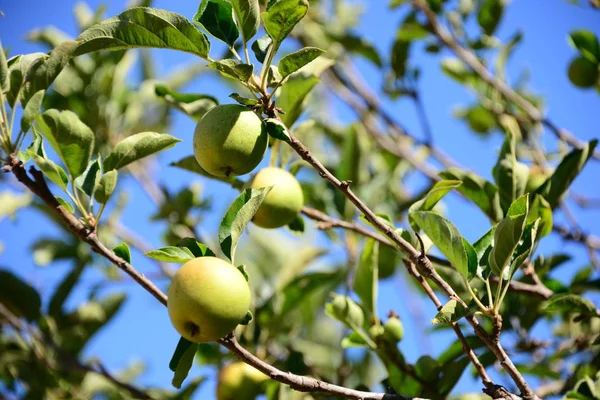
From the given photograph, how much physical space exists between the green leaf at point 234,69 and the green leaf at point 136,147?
0.27 metres

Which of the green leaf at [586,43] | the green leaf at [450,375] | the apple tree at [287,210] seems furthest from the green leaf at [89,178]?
the green leaf at [586,43]

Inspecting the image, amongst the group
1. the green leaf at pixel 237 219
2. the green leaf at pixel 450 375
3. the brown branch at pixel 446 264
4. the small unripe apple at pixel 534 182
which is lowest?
the green leaf at pixel 450 375

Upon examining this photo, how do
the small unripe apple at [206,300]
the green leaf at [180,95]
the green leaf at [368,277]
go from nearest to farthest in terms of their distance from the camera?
the small unripe apple at [206,300] < the green leaf at [180,95] < the green leaf at [368,277]

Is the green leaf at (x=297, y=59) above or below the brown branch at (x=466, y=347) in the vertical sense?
above

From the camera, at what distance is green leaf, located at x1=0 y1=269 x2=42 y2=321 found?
265cm

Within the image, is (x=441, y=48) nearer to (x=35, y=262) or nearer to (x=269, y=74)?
(x=269, y=74)

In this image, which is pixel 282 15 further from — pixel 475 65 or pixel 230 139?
pixel 475 65

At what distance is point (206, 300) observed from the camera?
1.23m

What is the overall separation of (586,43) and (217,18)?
1575mm

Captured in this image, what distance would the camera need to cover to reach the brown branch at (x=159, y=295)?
1268 millimetres

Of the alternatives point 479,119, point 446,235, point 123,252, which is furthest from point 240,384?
point 479,119

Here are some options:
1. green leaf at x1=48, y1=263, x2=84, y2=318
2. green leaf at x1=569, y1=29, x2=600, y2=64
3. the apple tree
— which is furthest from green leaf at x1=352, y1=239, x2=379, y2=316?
green leaf at x1=48, y1=263, x2=84, y2=318

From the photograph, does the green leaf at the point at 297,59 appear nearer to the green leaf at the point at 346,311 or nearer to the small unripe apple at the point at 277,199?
the small unripe apple at the point at 277,199

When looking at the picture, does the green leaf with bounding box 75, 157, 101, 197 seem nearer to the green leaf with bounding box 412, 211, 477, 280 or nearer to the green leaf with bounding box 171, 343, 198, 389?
the green leaf with bounding box 171, 343, 198, 389
